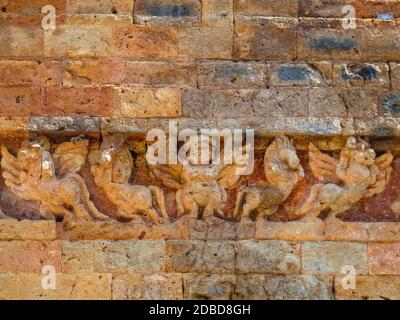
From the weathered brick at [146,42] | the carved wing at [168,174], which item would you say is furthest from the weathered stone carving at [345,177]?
the weathered brick at [146,42]

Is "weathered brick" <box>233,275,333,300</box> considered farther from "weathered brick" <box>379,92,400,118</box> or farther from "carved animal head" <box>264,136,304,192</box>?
"weathered brick" <box>379,92,400,118</box>

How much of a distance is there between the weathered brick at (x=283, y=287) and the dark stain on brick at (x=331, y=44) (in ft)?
6.14

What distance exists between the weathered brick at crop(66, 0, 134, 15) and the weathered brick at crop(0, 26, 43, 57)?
0.33 meters

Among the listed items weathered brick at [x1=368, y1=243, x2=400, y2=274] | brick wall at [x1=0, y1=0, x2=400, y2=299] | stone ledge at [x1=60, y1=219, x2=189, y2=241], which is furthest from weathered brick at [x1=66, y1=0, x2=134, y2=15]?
weathered brick at [x1=368, y1=243, x2=400, y2=274]

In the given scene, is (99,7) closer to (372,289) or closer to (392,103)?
(392,103)

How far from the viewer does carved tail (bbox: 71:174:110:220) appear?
28.9 ft

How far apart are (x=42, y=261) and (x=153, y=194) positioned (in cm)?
99

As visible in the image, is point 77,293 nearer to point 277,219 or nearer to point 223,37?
point 277,219

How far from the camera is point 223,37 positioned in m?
9.18

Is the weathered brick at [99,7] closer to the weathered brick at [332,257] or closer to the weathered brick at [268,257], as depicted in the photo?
the weathered brick at [268,257]

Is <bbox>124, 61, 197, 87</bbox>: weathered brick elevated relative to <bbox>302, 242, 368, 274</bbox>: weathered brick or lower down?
elevated

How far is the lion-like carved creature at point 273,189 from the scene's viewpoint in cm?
881

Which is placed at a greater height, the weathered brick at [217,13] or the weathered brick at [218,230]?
the weathered brick at [217,13]

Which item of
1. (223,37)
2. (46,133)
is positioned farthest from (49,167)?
(223,37)
